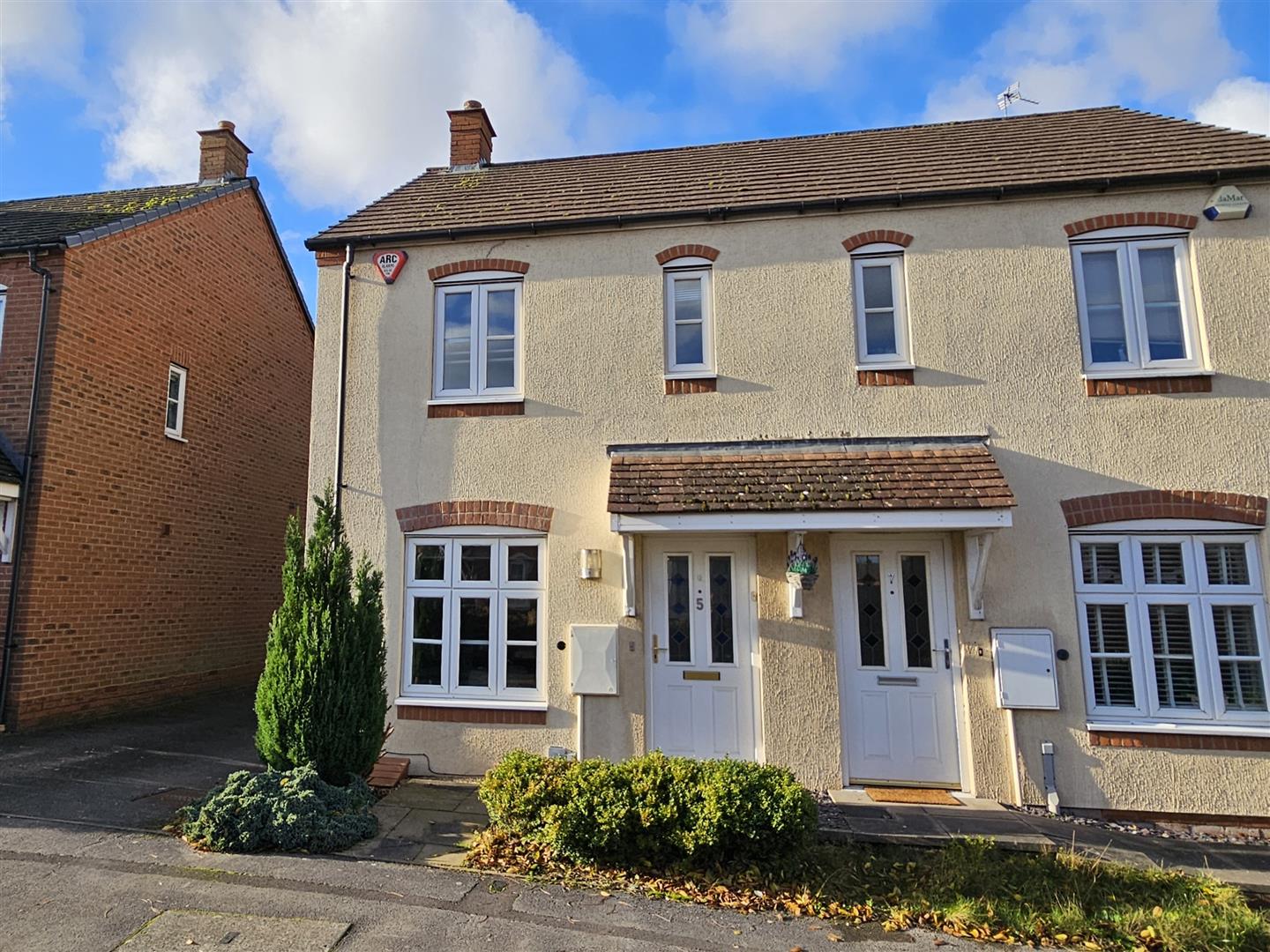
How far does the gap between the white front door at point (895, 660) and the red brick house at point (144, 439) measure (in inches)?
371

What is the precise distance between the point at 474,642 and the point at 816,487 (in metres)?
3.90

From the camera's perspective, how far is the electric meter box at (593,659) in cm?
714

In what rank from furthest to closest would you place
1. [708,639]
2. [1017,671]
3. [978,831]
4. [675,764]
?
[708,639]
[1017,671]
[978,831]
[675,764]

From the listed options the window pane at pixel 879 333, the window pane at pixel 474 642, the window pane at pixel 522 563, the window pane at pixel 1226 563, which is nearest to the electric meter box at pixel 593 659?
the window pane at pixel 522 563

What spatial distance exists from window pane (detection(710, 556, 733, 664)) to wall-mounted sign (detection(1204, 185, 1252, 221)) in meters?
5.93

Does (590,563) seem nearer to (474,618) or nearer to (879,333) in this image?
(474,618)

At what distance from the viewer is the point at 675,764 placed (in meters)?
5.30

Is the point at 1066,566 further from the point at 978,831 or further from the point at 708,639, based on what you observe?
the point at 708,639

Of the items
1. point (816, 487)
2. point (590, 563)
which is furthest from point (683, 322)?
point (590, 563)

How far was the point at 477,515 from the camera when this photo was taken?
7.58 m

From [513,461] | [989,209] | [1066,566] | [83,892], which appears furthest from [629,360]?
[83,892]

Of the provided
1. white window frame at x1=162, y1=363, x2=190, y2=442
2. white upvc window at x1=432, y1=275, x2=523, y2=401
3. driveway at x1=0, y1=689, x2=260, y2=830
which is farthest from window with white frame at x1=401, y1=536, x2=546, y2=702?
white window frame at x1=162, y1=363, x2=190, y2=442

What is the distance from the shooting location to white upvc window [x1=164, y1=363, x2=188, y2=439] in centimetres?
1097

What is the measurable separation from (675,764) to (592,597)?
237 cm
